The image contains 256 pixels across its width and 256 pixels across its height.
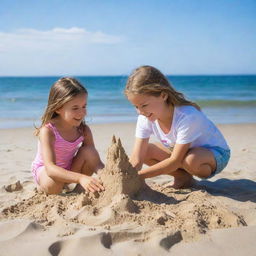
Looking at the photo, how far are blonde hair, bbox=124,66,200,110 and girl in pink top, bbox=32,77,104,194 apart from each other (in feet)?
1.54

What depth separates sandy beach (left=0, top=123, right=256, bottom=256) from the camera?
2.15 meters

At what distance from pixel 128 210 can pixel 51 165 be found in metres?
0.92

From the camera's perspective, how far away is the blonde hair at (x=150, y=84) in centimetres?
310

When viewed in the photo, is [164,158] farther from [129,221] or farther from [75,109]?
[129,221]

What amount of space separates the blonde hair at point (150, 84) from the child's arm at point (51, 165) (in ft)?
2.51

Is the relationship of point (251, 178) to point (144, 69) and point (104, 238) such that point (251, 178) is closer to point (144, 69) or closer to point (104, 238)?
point (144, 69)

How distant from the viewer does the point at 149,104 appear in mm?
3146

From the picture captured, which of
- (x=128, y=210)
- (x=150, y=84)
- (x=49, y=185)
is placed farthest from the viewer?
(x=49, y=185)

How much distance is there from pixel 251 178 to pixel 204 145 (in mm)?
825

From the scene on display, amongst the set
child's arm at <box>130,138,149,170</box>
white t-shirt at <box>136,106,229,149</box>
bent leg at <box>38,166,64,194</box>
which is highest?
white t-shirt at <box>136,106,229,149</box>

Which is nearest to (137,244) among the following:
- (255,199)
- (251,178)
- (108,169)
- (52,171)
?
(108,169)

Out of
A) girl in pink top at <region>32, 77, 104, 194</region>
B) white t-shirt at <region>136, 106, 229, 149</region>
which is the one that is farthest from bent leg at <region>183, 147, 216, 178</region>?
girl in pink top at <region>32, 77, 104, 194</region>

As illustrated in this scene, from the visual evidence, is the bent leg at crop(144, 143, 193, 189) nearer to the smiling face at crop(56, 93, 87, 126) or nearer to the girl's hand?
the smiling face at crop(56, 93, 87, 126)

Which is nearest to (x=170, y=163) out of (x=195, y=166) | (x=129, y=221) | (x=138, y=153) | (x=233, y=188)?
(x=195, y=166)
